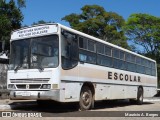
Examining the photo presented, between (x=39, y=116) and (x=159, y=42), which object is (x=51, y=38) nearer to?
(x=39, y=116)

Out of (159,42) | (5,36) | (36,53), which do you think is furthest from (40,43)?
(159,42)

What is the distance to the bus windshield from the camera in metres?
13.3

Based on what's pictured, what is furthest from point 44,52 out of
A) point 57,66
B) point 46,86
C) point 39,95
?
point 39,95

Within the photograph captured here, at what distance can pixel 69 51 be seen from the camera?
1383 centimetres

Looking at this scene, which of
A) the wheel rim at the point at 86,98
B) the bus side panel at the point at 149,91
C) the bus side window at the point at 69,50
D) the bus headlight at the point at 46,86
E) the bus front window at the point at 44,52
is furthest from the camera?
the bus side panel at the point at 149,91

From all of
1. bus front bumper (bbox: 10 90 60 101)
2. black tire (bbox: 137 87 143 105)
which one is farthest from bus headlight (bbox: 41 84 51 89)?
black tire (bbox: 137 87 143 105)

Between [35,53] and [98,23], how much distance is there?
4072 cm

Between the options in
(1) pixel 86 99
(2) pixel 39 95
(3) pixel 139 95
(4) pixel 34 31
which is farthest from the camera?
(3) pixel 139 95

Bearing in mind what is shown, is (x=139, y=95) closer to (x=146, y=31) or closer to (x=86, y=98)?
(x=86, y=98)

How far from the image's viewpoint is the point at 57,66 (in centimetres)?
1309

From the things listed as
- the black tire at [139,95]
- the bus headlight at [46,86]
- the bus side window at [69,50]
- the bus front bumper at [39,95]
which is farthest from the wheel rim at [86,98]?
the black tire at [139,95]

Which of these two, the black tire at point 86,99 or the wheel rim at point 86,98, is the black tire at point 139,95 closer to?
the black tire at point 86,99

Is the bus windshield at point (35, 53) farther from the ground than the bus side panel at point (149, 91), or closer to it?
farther from the ground

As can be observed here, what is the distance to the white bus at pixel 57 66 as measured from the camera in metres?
13.2
